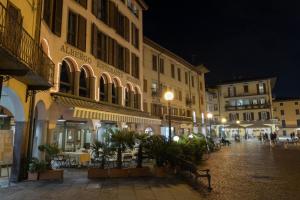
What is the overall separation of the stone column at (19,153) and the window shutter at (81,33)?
8878 mm

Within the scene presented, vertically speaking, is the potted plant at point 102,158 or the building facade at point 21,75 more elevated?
the building facade at point 21,75

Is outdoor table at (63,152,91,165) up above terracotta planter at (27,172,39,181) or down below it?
above

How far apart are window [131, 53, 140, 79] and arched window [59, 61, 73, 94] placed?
918 cm

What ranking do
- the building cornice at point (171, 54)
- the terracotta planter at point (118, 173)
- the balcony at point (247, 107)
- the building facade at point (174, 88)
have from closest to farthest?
the terracotta planter at point (118, 173) < the building facade at point (174, 88) < the building cornice at point (171, 54) < the balcony at point (247, 107)

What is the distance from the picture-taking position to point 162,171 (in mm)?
13242

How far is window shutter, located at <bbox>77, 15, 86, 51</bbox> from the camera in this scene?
1952 centimetres

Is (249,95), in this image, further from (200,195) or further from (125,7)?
(200,195)

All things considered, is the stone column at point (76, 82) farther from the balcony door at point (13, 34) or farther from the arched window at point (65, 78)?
the balcony door at point (13, 34)

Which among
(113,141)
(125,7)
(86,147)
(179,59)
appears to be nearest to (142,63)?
(125,7)

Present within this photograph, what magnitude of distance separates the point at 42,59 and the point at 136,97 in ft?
54.4

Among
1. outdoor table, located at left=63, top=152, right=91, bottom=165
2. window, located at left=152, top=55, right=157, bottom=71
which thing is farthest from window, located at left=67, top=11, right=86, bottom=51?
window, located at left=152, top=55, right=157, bottom=71

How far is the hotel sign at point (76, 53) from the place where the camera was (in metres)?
17.7

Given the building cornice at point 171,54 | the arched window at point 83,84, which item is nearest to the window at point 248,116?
the building cornice at point 171,54

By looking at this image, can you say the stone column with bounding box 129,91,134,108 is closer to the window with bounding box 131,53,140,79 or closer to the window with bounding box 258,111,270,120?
the window with bounding box 131,53,140,79
